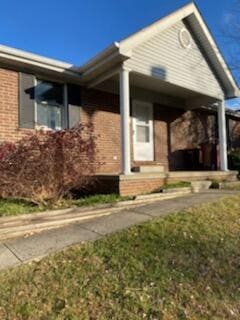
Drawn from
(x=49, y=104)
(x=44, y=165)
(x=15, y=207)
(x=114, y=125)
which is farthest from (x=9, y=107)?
(x=114, y=125)

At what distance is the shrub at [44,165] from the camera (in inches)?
257

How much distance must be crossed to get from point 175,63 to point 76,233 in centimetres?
675

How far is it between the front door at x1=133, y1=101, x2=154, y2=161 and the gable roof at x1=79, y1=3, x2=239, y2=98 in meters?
2.55

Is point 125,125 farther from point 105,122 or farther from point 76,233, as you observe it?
point 76,233

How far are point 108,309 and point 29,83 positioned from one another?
675cm

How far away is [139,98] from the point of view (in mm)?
11445

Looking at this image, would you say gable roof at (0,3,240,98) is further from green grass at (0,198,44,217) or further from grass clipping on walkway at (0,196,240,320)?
grass clipping on walkway at (0,196,240,320)

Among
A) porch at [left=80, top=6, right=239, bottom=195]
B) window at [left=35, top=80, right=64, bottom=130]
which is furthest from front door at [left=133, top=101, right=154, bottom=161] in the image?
window at [left=35, top=80, right=64, bottom=130]

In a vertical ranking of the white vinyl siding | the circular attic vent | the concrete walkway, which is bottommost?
the concrete walkway

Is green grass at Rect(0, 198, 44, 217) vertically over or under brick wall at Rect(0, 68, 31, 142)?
under

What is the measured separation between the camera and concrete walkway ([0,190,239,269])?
436 centimetres

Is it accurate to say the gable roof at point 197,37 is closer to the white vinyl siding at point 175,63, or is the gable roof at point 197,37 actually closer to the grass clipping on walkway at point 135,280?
the white vinyl siding at point 175,63

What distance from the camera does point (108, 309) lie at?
3.25 meters

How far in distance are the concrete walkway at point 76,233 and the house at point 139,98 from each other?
134 cm
